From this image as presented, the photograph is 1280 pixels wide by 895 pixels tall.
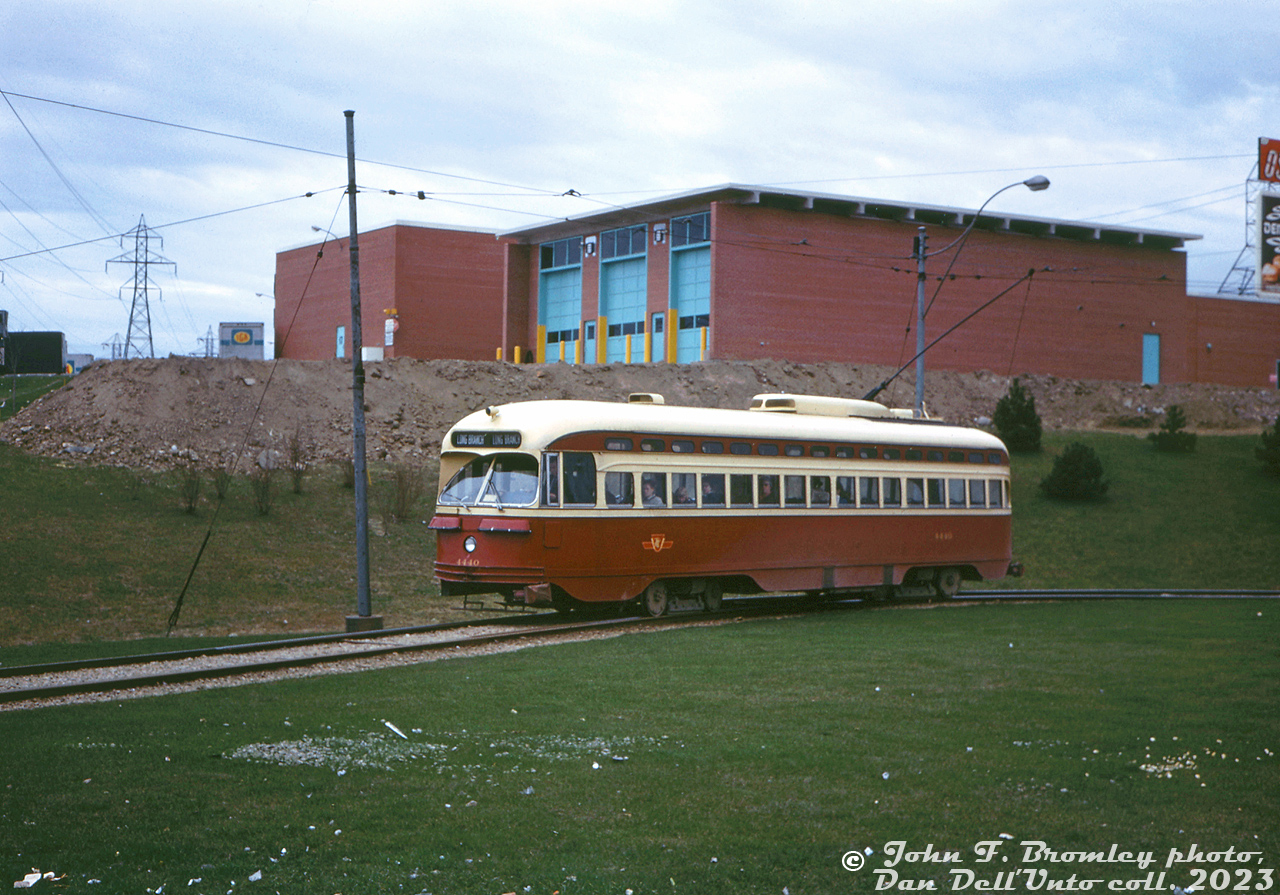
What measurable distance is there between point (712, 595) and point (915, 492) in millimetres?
5168

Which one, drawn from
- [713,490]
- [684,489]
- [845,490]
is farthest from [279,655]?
[845,490]

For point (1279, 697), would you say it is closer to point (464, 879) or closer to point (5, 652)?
point (464, 879)

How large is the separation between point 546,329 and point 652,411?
3912cm

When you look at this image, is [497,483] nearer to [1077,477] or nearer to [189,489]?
[189,489]

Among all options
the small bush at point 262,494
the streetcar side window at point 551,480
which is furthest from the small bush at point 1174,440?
→ the streetcar side window at point 551,480

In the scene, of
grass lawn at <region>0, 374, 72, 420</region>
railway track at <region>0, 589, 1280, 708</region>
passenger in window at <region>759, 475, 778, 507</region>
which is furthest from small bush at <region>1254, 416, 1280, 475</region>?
grass lawn at <region>0, 374, 72, 420</region>

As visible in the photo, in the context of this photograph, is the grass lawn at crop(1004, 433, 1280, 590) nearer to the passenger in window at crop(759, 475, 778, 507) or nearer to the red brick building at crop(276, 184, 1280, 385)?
the red brick building at crop(276, 184, 1280, 385)

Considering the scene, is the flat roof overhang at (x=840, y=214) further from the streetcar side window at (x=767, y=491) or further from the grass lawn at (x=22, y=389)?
the streetcar side window at (x=767, y=491)

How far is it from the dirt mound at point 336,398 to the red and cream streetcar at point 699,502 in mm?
17018

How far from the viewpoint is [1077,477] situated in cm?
4144

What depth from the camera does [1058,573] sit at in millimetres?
34219

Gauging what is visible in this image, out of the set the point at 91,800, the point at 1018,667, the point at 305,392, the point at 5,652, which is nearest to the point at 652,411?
the point at 1018,667

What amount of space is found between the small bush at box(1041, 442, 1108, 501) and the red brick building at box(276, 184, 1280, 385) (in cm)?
641

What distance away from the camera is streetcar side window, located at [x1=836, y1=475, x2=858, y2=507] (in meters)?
21.9
